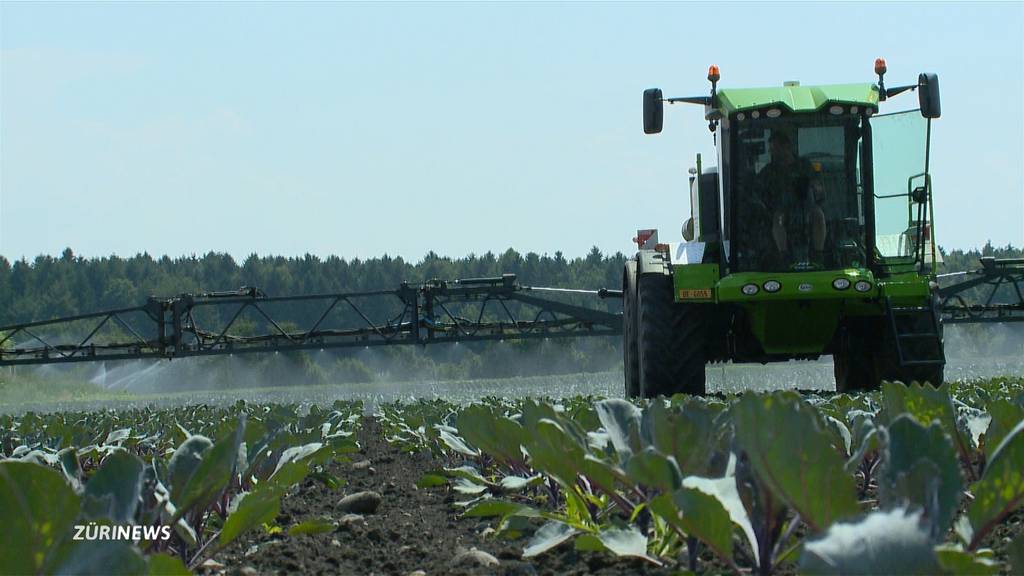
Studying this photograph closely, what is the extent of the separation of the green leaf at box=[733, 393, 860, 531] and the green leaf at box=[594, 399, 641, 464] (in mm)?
708

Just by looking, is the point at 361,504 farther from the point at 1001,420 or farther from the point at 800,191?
the point at 800,191

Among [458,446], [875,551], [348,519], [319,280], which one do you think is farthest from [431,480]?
[319,280]

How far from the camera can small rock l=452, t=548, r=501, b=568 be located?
244cm

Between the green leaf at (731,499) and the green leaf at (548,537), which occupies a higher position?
the green leaf at (731,499)

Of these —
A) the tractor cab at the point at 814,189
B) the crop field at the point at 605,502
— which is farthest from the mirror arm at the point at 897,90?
the crop field at the point at 605,502

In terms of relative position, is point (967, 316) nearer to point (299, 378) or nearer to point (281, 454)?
point (281, 454)

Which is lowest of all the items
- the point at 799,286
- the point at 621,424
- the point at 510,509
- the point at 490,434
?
the point at 510,509

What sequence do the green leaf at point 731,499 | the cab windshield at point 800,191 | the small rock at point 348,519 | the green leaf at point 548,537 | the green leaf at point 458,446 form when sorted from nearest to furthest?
the green leaf at point 731,499 → the green leaf at point 548,537 → the small rock at point 348,519 → the green leaf at point 458,446 → the cab windshield at point 800,191

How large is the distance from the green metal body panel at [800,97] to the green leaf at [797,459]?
9733 millimetres

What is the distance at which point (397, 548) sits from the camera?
2846 mm

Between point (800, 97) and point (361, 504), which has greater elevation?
point (800, 97)

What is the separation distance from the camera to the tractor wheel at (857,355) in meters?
12.2

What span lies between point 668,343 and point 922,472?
32.2 ft

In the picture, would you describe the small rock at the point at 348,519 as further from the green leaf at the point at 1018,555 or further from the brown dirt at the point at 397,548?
the green leaf at the point at 1018,555
